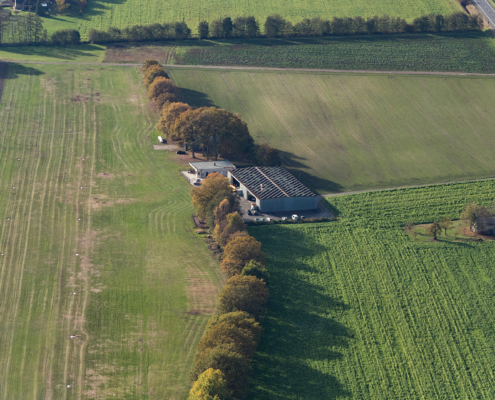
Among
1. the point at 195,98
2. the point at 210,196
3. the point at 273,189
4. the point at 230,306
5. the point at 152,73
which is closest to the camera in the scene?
the point at 230,306

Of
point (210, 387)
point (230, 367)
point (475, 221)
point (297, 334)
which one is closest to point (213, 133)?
point (475, 221)

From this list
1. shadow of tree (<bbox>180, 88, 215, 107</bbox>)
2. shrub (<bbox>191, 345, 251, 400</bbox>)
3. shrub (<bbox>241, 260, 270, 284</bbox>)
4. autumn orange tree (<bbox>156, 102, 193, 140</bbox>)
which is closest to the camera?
shrub (<bbox>191, 345, 251, 400</bbox>)

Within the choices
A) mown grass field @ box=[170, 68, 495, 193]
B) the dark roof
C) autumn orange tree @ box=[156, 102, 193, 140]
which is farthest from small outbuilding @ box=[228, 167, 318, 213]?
autumn orange tree @ box=[156, 102, 193, 140]

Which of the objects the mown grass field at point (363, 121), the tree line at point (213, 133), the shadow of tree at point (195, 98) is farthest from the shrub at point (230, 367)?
the shadow of tree at point (195, 98)

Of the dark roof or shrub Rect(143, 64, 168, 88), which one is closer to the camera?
the dark roof

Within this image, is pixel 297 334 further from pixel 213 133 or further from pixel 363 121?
pixel 363 121

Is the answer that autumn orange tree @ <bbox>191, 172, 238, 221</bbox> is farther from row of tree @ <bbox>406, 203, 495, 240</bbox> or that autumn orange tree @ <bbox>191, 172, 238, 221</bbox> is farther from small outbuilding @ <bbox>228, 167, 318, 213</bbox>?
row of tree @ <bbox>406, 203, 495, 240</bbox>
